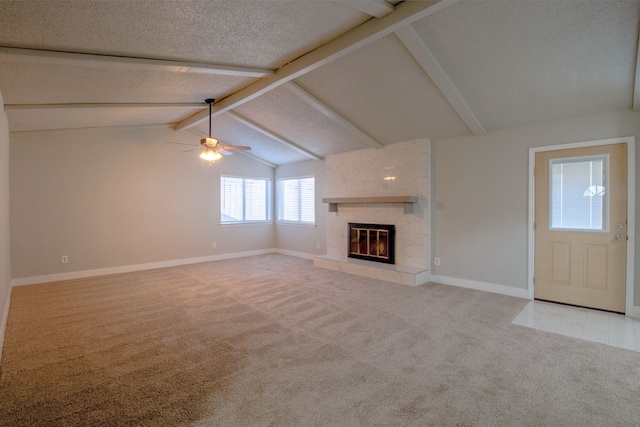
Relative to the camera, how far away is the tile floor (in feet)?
10.3

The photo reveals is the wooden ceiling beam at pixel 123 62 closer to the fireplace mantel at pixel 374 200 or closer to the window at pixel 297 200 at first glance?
the fireplace mantel at pixel 374 200

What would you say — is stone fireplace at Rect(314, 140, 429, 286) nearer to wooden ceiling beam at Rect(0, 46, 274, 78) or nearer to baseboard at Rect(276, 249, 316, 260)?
baseboard at Rect(276, 249, 316, 260)

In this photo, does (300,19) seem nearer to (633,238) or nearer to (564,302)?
(633,238)

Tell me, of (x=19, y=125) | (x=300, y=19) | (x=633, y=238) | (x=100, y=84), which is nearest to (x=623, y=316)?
(x=633, y=238)

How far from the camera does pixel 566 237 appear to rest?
4.15 meters

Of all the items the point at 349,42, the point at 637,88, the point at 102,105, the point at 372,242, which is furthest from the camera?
the point at 372,242

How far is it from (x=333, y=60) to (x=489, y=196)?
3.04 meters

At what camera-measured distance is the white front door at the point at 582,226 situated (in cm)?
380

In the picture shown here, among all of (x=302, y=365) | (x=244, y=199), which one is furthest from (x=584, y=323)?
(x=244, y=199)

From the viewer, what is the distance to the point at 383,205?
236 inches

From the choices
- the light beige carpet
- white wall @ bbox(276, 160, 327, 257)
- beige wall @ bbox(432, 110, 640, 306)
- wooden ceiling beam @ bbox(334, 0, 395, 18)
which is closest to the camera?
the light beige carpet

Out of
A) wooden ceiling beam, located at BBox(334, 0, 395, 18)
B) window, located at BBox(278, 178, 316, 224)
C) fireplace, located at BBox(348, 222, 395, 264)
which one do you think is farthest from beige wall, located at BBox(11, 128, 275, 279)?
wooden ceiling beam, located at BBox(334, 0, 395, 18)

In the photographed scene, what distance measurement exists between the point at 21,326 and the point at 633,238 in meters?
7.00

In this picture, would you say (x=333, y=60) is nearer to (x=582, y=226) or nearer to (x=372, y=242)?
(x=372, y=242)
